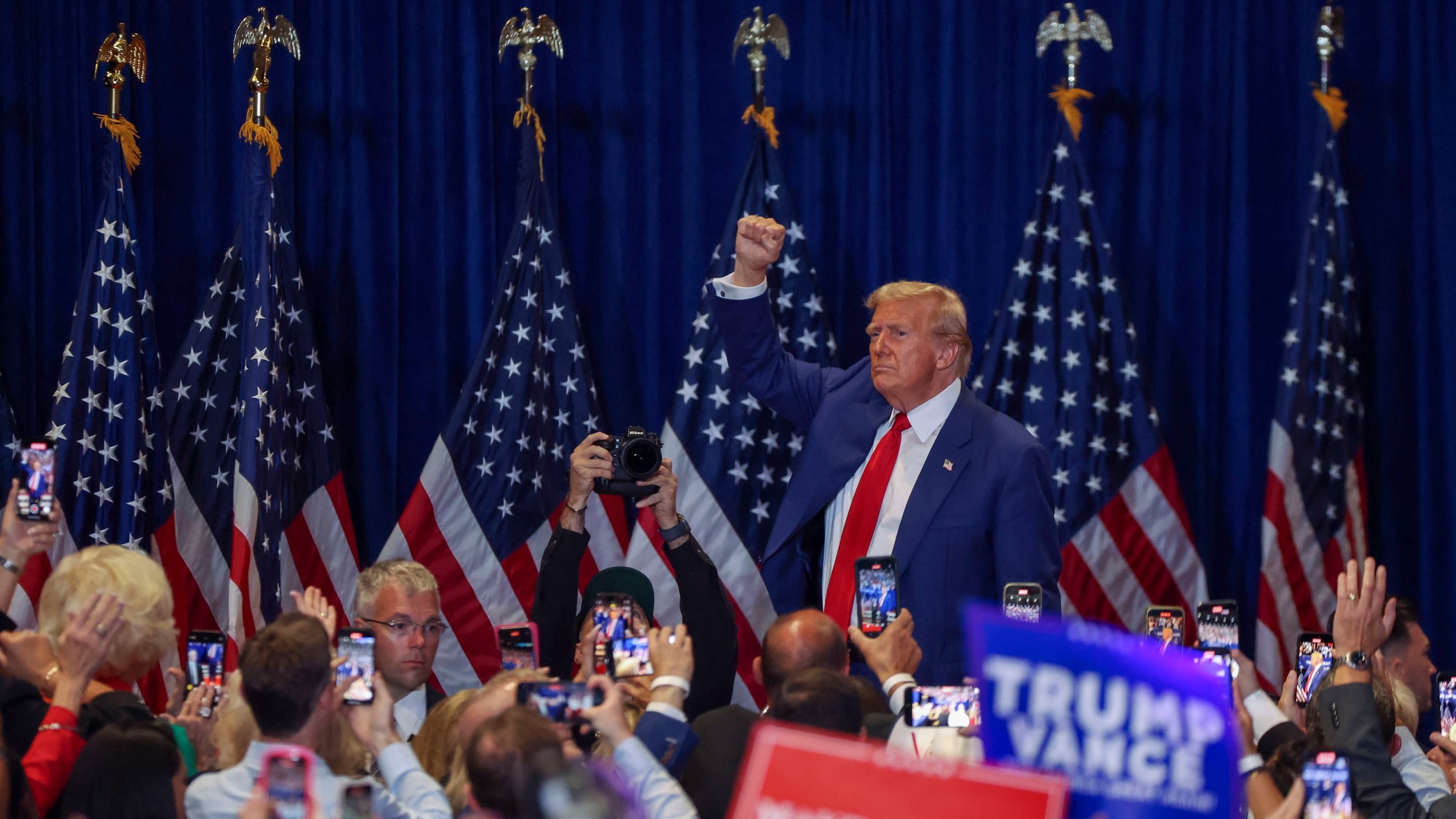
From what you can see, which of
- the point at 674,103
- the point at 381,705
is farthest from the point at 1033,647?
the point at 674,103

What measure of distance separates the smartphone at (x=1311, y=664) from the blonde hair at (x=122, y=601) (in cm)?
241

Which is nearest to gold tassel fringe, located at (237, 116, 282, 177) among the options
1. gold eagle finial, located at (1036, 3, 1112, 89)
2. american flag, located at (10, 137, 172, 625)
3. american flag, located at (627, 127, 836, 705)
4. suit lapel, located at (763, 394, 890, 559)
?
american flag, located at (10, 137, 172, 625)

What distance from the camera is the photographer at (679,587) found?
4.00 metres

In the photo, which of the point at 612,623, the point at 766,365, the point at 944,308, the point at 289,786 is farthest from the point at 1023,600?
the point at 289,786

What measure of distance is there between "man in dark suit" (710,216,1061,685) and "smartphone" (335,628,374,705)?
1.72m

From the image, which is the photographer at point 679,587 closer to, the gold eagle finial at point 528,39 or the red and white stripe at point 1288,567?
the gold eagle finial at point 528,39

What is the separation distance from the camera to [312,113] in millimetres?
6188

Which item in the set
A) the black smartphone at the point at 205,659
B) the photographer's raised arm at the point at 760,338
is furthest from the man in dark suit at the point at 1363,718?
the black smartphone at the point at 205,659

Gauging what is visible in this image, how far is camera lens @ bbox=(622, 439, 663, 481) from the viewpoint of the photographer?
4402 millimetres

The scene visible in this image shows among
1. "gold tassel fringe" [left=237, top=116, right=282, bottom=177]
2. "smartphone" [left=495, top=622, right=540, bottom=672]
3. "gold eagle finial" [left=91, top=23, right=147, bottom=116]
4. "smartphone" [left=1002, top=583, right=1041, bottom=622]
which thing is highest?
"gold eagle finial" [left=91, top=23, right=147, bottom=116]

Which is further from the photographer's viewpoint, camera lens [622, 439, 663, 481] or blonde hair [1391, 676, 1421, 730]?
camera lens [622, 439, 663, 481]

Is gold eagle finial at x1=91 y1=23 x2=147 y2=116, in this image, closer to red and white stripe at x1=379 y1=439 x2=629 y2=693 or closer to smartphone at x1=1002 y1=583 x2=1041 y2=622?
red and white stripe at x1=379 y1=439 x2=629 y2=693

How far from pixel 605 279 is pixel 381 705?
3.55 metres

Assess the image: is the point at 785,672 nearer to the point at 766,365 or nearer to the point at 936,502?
the point at 936,502
